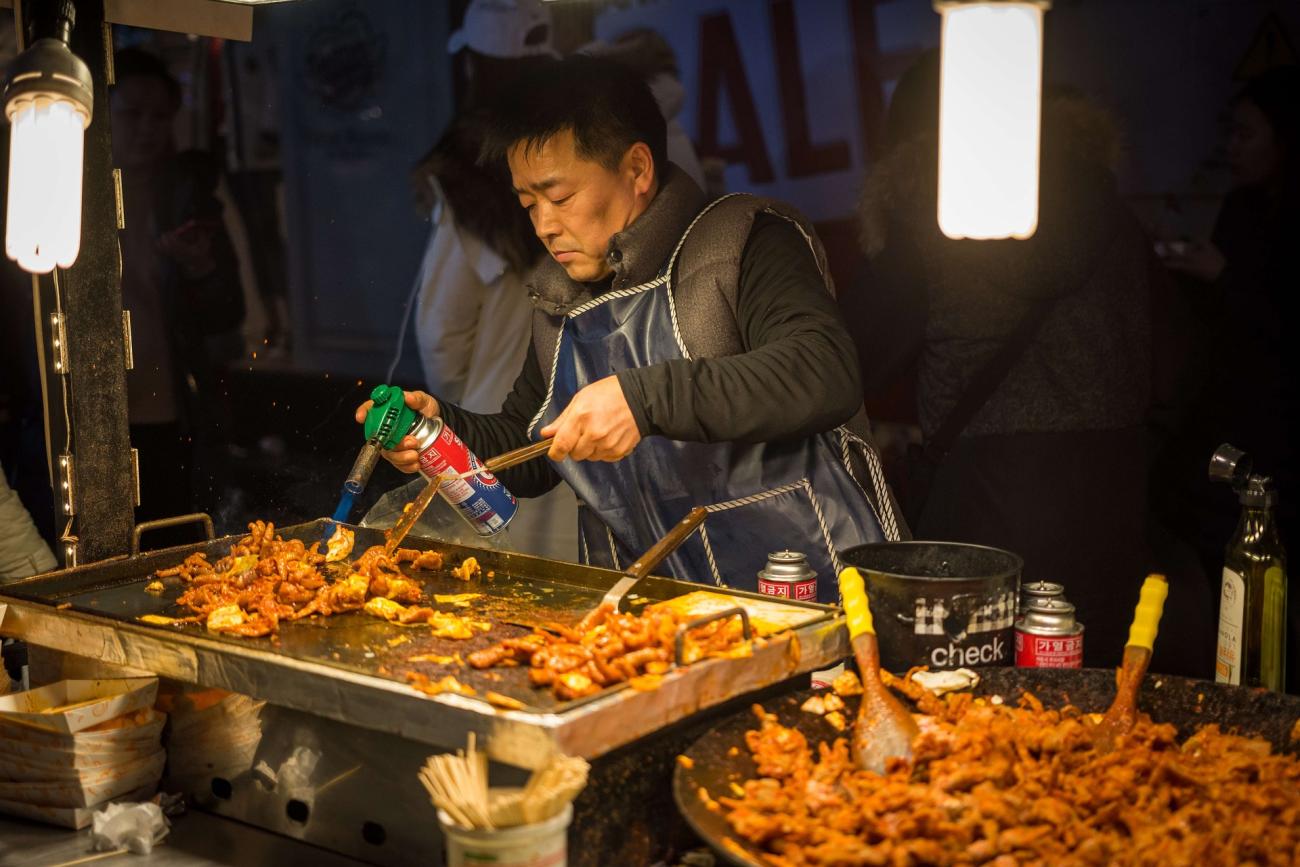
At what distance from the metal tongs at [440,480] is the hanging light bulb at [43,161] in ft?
2.69

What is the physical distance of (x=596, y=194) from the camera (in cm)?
287

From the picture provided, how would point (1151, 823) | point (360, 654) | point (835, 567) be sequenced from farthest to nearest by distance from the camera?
point (835, 567) → point (360, 654) → point (1151, 823)

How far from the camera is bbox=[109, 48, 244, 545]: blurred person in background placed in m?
5.13

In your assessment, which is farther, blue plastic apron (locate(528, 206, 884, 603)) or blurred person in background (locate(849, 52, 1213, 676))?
blurred person in background (locate(849, 52, 1213, 676))

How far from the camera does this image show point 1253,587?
2088 millimetres

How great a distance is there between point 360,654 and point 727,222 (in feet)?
4.32

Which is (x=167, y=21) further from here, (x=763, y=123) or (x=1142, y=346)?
(x=1142, y=346)

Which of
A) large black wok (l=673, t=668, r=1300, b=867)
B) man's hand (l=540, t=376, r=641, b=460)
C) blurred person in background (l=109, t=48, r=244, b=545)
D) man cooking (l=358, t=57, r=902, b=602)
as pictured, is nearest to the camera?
large black wok (l=673, t=668, r=1300, b=867)

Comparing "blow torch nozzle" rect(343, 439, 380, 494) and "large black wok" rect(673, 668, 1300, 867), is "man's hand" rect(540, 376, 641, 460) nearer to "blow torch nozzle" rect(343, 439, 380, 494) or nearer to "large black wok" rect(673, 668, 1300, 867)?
"blow torch nozzle" rect(343, 439, 380, 494)

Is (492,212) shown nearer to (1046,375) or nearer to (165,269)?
(165,269)

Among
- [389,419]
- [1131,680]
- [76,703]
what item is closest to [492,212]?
[389,419]

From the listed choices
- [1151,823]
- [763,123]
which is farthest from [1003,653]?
[763,123]

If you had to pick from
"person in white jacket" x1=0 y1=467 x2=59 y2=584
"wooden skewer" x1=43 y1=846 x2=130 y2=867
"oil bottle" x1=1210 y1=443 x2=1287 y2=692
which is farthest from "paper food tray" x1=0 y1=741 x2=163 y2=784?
"oil bottle" x1=1210 y1=443 x2=1287 y2=692

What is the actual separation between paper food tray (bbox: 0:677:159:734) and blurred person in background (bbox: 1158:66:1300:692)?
113 inches
